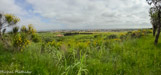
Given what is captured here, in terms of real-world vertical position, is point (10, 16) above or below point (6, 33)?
above

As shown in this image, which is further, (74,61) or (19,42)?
(19,42)

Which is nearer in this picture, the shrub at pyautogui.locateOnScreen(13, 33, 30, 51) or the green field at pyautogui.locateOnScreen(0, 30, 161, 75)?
the green field at pyautogui.locateOnScreen(0, 30, 161, 75)

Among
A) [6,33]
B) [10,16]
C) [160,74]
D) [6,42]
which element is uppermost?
[10,16]

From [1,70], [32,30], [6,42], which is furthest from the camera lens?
[32,30]

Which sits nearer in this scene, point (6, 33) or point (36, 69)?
point (36, 69)

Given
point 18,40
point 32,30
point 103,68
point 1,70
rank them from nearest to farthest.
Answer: point 1,70
point 103,68
point 18,40
point 32,30

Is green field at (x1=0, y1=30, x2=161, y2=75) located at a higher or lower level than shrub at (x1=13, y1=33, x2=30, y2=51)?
lower

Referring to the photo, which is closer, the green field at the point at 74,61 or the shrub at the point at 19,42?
the green field at the point at 74,61

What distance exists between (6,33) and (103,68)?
6892 mm

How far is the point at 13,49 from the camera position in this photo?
4992 millimetres

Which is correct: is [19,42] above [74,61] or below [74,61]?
above

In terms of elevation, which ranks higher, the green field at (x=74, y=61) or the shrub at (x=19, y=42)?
the shrub at (x=19, y=42)

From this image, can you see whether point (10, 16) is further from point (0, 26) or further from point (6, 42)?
point (6, 42)

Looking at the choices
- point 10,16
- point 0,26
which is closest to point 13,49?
point 0,26
